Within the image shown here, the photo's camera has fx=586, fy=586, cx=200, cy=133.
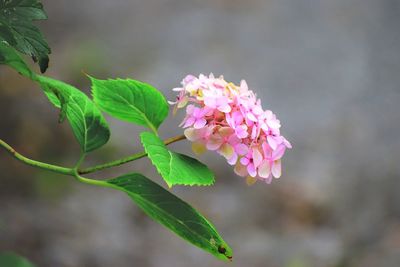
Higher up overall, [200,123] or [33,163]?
[200,123]

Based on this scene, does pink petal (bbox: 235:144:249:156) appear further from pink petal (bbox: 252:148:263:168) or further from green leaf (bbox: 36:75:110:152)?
green leaf (bbox: 36:75:110:152)

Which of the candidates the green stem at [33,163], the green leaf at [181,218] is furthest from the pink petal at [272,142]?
the green stem at [33,163]

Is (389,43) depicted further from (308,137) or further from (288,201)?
(288,201)

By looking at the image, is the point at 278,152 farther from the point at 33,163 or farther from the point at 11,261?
the point at 11,261

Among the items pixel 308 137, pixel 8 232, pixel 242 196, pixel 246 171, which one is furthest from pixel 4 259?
pixel 308 137

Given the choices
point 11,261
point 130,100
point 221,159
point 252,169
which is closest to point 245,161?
point 252,169

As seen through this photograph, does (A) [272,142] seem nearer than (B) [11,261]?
Yes

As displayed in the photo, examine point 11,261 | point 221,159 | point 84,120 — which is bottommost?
point 11,261
